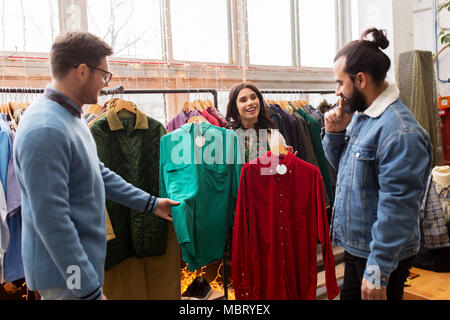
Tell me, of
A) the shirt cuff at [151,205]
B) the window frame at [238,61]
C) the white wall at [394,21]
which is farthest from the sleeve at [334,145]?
the white wall at [394,21]

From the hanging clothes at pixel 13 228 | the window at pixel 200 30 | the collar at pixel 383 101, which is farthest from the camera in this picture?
the window at pixel 200 30

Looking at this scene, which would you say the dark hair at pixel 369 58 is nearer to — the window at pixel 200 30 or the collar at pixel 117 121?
the collar at pixel 117 121

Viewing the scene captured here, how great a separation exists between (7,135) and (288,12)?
3206 millimetres

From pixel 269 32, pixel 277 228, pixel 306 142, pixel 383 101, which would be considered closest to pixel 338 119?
pixel 383 101

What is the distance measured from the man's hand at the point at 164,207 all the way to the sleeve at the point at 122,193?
0.04 metres

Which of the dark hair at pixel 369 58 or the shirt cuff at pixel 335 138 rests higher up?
the dark hair at pixel 369 58

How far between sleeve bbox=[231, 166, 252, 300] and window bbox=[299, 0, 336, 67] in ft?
9.07

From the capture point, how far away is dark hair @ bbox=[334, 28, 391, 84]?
125 centimetres

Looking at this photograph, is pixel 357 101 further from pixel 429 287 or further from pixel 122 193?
pixel 429 287

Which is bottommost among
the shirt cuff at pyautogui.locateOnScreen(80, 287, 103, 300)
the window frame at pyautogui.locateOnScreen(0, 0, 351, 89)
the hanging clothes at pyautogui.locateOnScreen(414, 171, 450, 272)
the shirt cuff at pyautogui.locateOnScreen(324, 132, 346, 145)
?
the hanging clothes at pyautogui.locateOnScreen(414, 171, 450, 272)

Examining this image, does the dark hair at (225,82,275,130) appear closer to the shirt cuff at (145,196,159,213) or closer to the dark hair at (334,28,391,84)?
the shirt cuff at (145,196,159,213)

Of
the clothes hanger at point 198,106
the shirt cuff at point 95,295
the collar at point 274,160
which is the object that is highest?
the clothes hanger at point 198,106

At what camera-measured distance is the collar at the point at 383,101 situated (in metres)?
1.25

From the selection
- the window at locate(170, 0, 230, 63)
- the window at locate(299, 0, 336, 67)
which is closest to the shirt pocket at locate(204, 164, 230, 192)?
the window at locate(170, 0, 230, 63)
